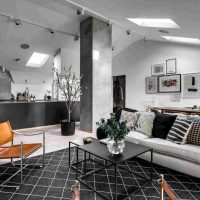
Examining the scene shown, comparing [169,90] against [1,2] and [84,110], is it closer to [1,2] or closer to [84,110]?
[84,110]

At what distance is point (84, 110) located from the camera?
554 cm

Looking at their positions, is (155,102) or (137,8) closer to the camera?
(137,8)

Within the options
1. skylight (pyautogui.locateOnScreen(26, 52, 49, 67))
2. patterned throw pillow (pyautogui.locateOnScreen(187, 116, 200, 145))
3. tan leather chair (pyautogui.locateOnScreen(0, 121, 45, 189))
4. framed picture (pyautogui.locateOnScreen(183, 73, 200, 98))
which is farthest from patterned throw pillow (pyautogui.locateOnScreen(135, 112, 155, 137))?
skylight (pyautogui.locateOnScreen(26, 52, 49, 67))

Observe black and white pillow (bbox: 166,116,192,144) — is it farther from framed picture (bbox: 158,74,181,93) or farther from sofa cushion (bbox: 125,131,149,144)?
framed picture (bbox: 158,74,181,93)

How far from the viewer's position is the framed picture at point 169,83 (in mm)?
6182

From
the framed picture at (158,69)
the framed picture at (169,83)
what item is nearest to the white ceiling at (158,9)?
the framed picture at (169,83)

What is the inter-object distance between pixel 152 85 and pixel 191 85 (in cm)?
143

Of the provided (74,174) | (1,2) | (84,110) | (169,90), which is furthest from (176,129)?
(1,2)

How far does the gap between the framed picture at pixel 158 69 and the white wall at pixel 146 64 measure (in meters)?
0.15

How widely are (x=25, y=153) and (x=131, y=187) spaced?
1.45 m

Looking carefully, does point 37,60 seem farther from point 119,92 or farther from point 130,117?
point 130,117

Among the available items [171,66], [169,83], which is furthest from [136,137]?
[171,66]

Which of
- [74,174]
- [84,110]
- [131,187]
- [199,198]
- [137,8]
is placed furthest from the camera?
[84,110]

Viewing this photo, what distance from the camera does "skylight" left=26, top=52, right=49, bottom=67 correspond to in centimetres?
766
